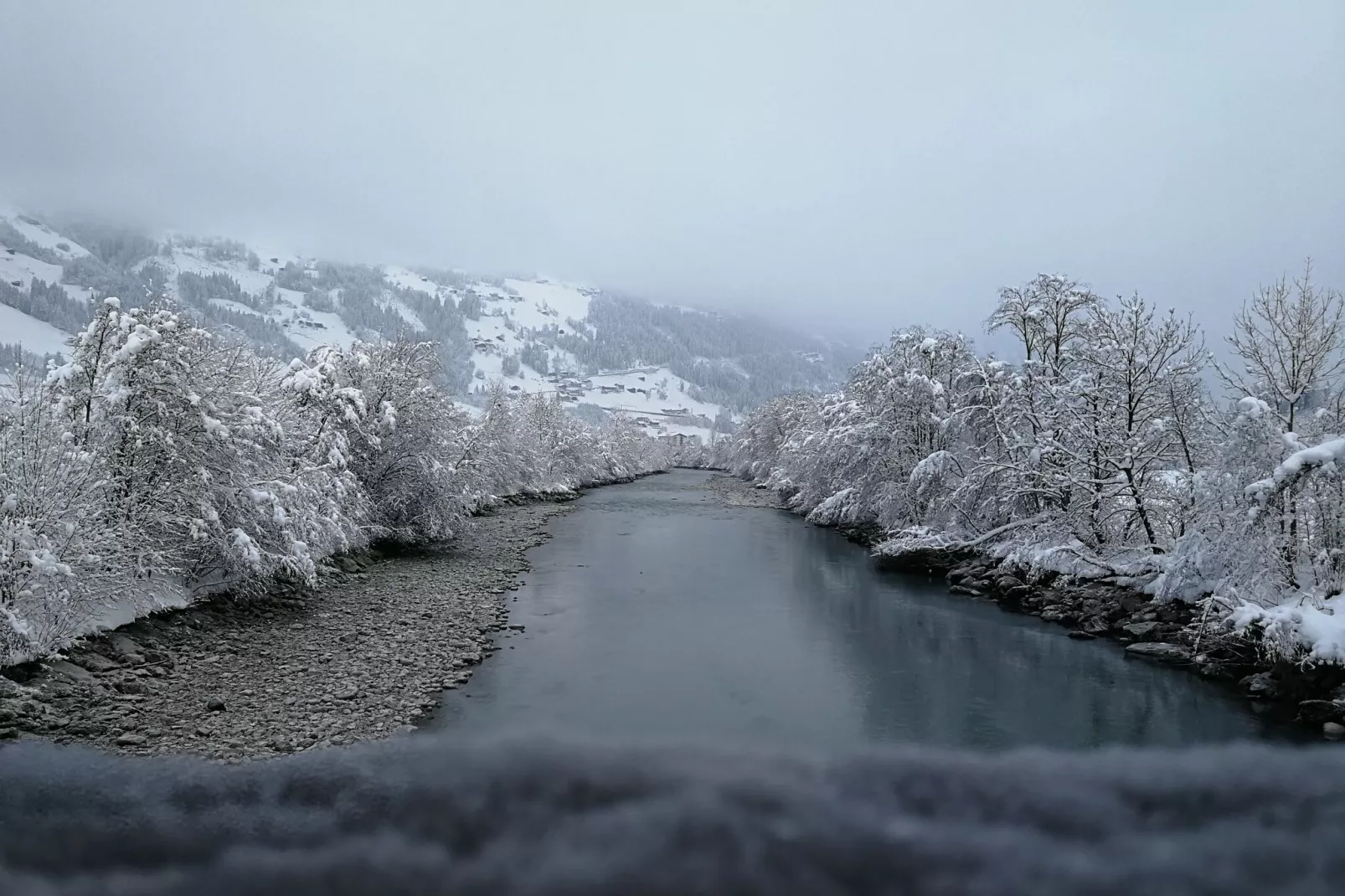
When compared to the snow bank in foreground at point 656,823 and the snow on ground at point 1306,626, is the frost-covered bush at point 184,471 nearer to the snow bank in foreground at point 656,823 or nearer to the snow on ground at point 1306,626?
the snow bank in foreground at point 656,823

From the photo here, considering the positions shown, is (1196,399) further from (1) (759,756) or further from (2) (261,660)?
(2) (261,660)

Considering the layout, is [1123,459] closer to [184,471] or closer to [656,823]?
[656,823]

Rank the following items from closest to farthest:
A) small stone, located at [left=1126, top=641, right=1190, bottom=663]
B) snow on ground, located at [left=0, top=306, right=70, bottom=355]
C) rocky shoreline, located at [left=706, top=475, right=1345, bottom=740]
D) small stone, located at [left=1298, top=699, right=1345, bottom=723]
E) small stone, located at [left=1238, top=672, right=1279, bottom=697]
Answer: small stone, located at [left=1298, top=699, right=1345, bottom=723], rocky shoreline, located at [left=706, top=475, right=1345, bottom=740], small stone, located at [left=1238, top=672, right=1279, bottom=697], small stone, located at [left=1126, top=641, right=1190, bottom=663], snow on ground, located at [left=0, top=306, right=70, bottom=355]

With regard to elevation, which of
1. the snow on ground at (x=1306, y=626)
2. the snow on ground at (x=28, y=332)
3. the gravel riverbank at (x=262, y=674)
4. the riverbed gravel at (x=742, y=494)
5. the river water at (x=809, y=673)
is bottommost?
the gravel riverbank at (x=262, y=674)

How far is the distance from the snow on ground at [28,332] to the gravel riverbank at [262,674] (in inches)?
7358

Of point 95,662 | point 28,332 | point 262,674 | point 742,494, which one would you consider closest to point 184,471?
point 95,662

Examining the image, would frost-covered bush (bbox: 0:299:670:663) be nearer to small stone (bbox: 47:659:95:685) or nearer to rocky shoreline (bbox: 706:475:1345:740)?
small stone (bbox: 47:659:95:685)

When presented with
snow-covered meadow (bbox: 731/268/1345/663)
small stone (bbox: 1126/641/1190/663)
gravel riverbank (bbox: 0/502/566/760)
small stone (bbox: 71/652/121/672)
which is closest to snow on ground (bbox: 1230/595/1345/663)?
snow-covered meadow (bbox: 731/268/1345/663)

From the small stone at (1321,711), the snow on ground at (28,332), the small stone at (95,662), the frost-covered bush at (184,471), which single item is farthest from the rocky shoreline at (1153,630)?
the snow on ground at (28,332)

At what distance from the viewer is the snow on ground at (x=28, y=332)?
162750mm

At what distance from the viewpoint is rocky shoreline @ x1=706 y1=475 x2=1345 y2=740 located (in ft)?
44.7

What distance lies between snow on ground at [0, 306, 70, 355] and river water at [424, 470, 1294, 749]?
19105 centimetres

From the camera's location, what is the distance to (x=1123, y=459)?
2148 cm

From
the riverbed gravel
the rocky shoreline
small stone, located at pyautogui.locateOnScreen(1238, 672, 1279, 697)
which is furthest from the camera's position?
the riverbed gravel
